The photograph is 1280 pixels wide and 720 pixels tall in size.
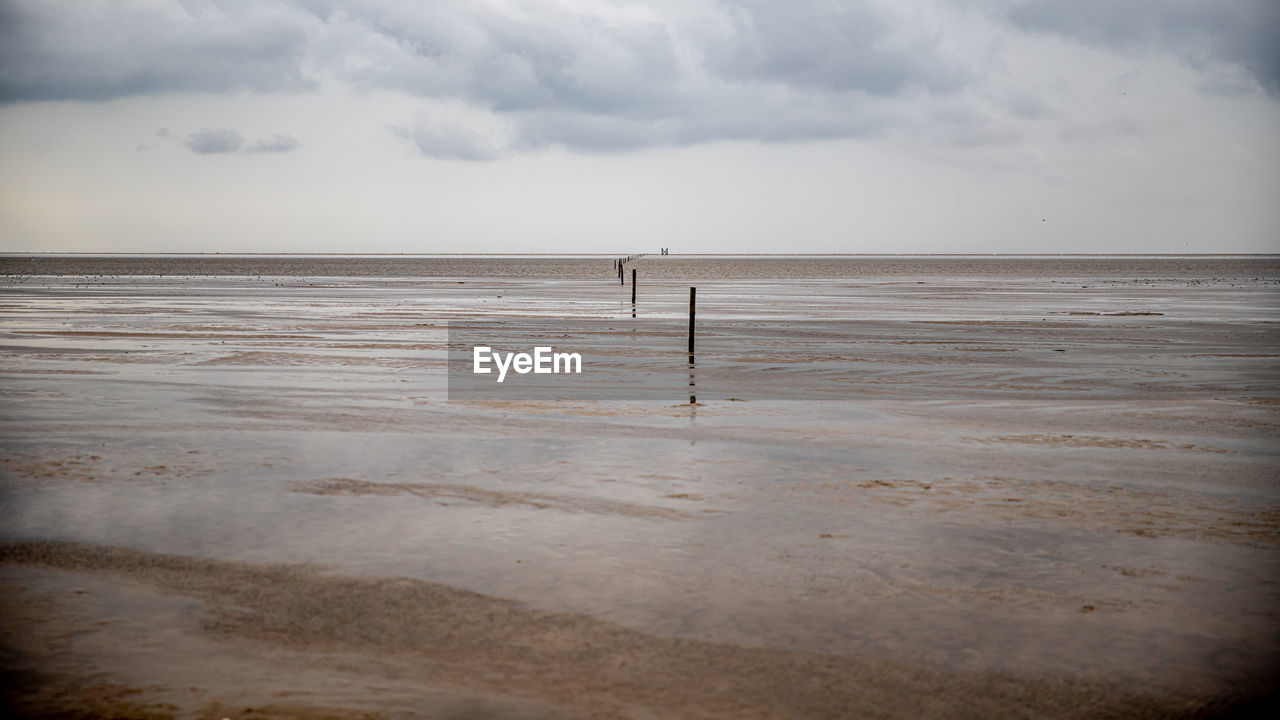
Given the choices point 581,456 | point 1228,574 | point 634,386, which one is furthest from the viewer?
point 634,386

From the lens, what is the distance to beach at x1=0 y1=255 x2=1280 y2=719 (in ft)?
20.0

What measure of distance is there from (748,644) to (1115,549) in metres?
3.94

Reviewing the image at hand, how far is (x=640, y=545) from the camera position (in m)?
8.80

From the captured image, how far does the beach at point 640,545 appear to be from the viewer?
611cm

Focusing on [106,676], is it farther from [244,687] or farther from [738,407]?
[738,407]

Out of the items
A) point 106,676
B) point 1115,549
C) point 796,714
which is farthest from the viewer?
point 1115,549

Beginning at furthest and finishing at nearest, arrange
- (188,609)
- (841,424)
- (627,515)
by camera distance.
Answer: (841,424) → (627,515) → (188,609)

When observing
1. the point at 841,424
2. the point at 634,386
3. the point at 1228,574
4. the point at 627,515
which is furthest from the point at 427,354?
the point at 1228,574

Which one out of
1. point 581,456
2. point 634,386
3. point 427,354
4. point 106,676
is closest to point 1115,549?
point 581,456

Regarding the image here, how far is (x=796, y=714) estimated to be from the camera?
5.69 m

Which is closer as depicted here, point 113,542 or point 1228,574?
point 1228,574

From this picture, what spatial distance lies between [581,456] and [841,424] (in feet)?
14.5

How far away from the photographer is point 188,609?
7.23 metres

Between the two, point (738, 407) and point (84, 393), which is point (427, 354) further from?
point (738, 407)
